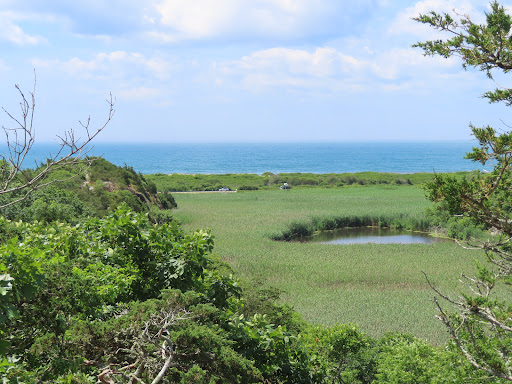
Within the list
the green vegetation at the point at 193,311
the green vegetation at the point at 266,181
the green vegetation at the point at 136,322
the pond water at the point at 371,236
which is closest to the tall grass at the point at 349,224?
the pond water at the point at 371,236

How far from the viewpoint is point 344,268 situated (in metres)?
24.0

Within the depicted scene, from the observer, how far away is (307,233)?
3738 cm

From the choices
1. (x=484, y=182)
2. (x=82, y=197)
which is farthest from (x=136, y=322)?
(x=82, y=197)

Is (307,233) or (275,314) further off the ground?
(275,314)

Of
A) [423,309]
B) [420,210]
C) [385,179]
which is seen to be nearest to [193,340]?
[423,309]

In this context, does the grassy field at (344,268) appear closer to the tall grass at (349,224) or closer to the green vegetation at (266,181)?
the tall grass at (349,224)

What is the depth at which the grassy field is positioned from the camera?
54.9ft

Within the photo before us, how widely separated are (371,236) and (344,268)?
1394 centimetres

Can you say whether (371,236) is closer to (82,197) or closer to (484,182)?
(82,197)

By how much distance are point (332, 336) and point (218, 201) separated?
43540 millimetres

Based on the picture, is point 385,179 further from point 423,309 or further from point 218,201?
point 423,309

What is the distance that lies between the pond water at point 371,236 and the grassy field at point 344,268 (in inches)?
104

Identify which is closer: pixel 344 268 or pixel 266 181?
pixel 344 268

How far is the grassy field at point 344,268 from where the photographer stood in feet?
54.9
